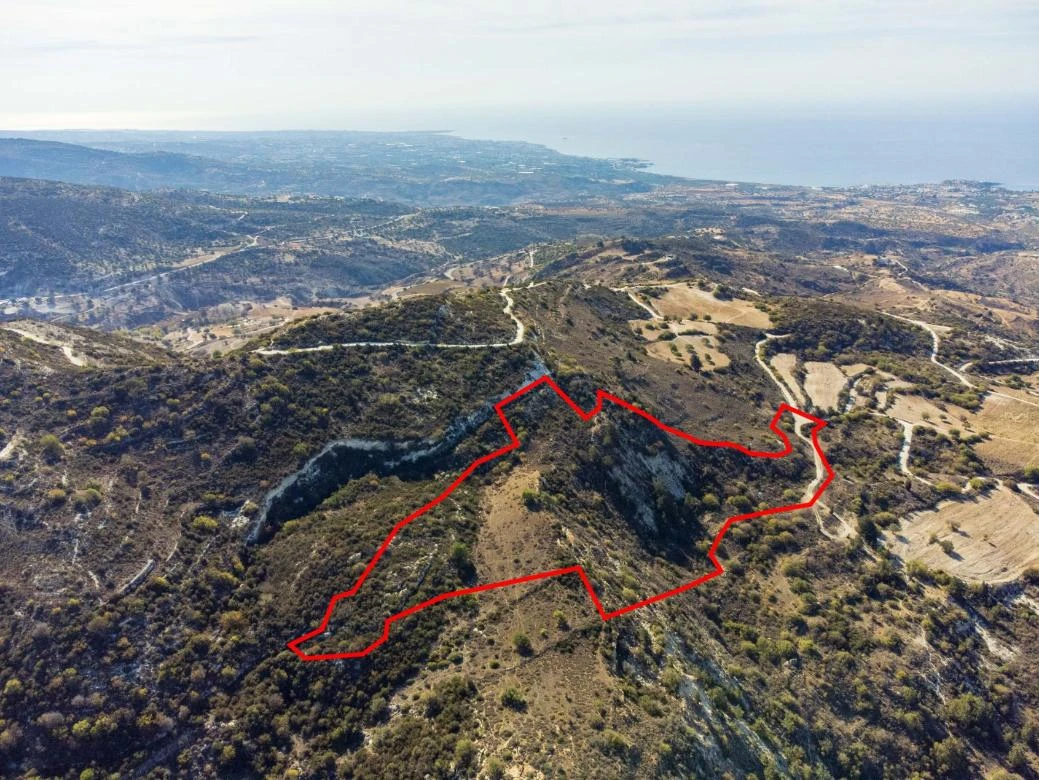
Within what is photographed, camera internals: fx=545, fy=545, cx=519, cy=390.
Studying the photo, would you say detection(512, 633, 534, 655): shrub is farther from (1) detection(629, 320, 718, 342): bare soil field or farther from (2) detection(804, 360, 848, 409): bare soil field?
(1) detection(629, 320, 718, 342): bare soil field

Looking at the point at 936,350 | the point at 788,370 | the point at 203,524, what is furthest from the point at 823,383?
the point at 203,524

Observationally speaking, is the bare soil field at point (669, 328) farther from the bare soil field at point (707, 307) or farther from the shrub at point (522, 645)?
the shrub at point (522, 645)

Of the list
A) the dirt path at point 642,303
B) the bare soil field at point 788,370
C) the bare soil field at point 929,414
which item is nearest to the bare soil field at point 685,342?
the dirt path at point 642,303

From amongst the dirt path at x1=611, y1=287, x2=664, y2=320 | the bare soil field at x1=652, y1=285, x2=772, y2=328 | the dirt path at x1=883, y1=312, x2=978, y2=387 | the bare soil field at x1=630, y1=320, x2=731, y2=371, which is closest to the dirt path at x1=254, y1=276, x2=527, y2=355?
the bare soil field at x1=630, y1=320, x2=731, y2=371

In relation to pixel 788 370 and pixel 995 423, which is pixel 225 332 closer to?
pixel 788 370

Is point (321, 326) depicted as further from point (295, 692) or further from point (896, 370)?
point (896, 370)

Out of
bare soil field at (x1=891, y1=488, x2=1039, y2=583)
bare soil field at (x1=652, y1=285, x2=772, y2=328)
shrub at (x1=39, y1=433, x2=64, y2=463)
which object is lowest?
bare soil field at (x1=891, y1=488, x2=1039, y2=583)

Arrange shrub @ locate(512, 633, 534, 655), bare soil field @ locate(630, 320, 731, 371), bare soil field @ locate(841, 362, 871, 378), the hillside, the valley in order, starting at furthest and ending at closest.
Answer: bare soil field @ locate(841, 362, 871, 378)
bare soil field @ locate(630, 320, 731, 371)
shrub @ locate(512, 633, 534, 655)
the valley
the hillside

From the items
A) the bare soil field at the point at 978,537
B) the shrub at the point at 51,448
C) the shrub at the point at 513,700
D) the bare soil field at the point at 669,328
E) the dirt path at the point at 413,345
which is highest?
the dirt path at the point at 413,345
